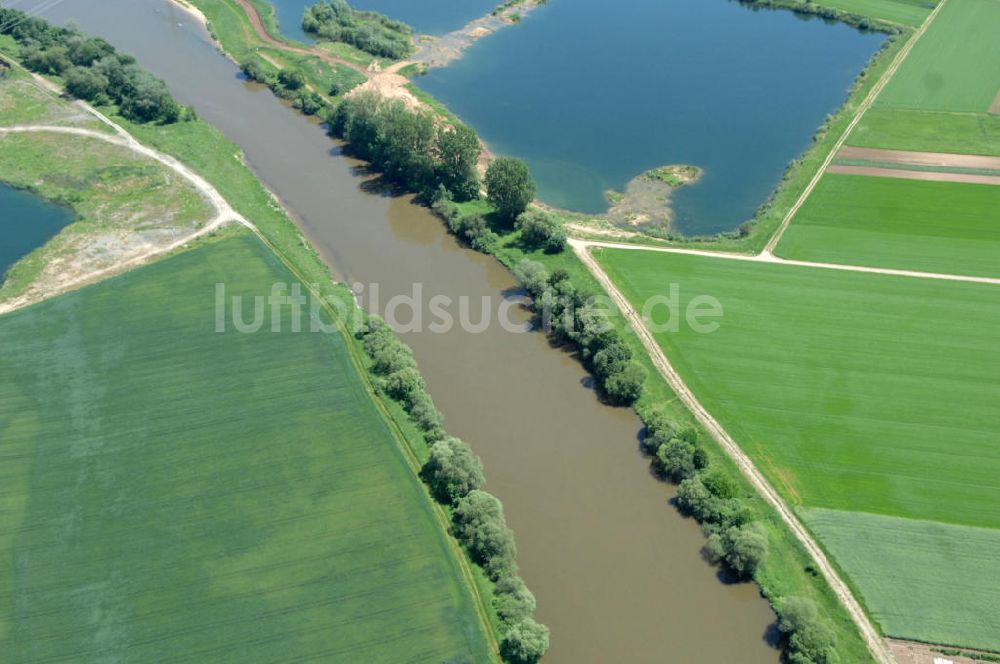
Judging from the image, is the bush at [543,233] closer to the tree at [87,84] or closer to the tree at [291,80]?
the tree at [291,80]

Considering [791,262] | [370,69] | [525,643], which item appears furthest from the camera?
[370,69]

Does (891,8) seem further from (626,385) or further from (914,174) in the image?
(626,385)

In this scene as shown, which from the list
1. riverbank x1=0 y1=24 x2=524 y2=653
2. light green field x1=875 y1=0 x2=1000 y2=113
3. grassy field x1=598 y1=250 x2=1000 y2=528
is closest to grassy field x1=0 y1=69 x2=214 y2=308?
riverbank x1=0 y1=24 x2=524 y2=653

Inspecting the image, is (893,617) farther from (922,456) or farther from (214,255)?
(214,255)

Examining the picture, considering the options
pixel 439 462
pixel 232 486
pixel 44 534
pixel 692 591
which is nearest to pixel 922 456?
pixel 692 591

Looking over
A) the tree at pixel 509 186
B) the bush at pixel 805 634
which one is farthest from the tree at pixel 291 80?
the bush at pixel 805 634

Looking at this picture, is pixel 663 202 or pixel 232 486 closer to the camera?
pixel 232 486

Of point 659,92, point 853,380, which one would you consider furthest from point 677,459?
point 659,92
